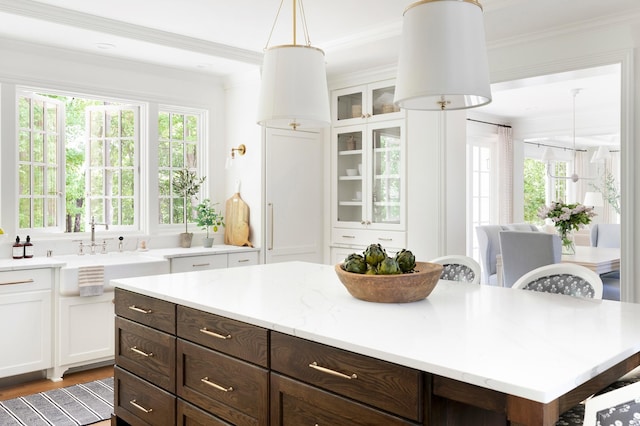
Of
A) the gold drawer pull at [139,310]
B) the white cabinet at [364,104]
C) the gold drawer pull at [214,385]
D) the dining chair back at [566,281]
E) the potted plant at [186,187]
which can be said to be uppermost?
the white cabinet at [364,104]

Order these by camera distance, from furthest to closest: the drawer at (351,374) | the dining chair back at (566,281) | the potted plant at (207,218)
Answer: the potted plant at (207,218) < the dining chair back at (566,281) < the drawer at (351,374)

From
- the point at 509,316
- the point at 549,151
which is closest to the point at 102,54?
the point at 509,316

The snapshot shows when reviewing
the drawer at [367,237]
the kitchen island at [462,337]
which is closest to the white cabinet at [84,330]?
the kitchen island at [462,337]

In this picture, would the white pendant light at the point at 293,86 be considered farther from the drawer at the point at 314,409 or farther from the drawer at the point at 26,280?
the drawer at the point at 26,280

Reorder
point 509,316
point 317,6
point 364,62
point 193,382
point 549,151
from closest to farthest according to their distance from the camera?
point 509,316
point 193,382
point 317,6
point 364,62
point 549,151

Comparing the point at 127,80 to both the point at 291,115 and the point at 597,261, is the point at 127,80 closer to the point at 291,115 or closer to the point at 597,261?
the point at 291,115

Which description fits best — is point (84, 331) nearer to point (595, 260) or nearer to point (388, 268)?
point (388, 268)

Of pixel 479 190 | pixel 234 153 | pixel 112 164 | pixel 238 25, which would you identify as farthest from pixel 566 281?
pixel 479 190

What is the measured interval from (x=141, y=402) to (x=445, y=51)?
2.01 m

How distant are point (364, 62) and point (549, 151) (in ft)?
10.5

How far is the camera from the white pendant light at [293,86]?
2387 millimetres

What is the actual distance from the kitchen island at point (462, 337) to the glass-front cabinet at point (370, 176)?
2367 mm

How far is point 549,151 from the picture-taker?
673 cm

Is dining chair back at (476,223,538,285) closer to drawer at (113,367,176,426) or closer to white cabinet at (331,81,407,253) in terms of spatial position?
white cabinet at (331,81,407,253)
